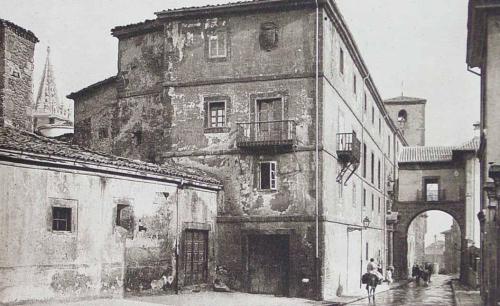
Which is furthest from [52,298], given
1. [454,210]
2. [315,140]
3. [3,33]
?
[454,210]

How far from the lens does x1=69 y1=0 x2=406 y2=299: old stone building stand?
A: 25.0 m

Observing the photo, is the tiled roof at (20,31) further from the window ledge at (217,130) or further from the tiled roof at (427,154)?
the tiled roof at (427,154)

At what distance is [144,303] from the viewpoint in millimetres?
18766

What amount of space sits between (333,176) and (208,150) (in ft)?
17.4

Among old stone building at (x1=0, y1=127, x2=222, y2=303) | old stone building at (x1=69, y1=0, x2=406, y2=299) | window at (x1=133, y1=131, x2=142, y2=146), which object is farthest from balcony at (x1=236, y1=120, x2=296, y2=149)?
window at (x1=133, y1=131, x2=142, y2=146)

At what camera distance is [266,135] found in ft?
84.0

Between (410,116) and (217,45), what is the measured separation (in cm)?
4384

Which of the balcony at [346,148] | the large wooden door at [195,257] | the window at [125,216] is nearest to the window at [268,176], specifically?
the large wooden door at [195,257]

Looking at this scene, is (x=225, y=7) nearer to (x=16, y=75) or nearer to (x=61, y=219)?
(x=16, y=75)

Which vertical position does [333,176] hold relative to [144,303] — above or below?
above

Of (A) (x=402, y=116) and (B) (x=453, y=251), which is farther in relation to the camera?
(B) (x=453, y=251)

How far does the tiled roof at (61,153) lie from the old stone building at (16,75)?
287 cm

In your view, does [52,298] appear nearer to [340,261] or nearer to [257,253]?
[257,253]

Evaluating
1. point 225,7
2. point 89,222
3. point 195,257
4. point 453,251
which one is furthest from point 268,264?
point 453,251
